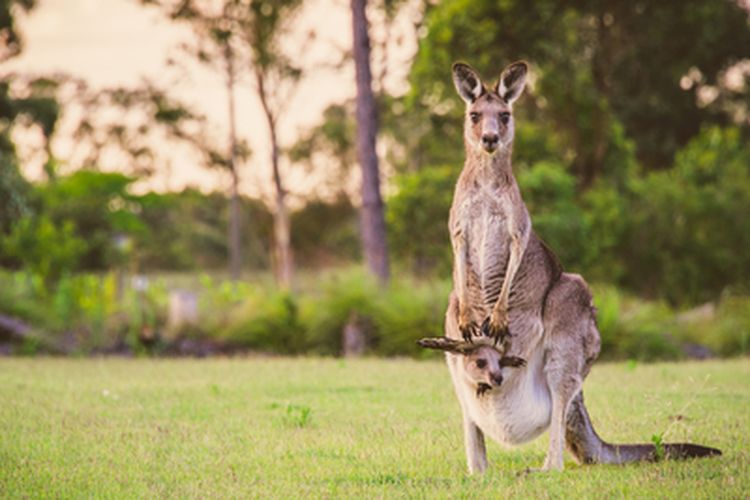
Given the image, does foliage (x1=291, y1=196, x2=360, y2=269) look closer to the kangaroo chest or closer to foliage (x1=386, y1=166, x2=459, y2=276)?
foliage (x1=386, y1=166, x2=459, y2=276)

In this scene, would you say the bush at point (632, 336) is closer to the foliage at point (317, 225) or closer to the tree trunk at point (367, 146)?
the tree trunk at point (367, 146)

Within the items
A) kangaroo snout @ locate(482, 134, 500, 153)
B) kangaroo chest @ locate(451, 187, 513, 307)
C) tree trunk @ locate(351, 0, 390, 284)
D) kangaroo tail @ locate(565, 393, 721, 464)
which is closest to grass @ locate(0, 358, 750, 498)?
kangaroo tail @ locate(565, 393, 721, 464)

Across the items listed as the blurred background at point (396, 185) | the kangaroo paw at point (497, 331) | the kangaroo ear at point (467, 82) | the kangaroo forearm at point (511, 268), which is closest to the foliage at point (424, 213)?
the blurred background at point (396, 185)

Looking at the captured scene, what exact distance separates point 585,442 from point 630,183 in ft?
65.9

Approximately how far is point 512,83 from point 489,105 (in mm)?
272

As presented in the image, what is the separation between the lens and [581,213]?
23.4 meters

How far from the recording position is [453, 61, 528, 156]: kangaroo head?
6.54 m

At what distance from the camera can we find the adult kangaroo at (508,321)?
634cm

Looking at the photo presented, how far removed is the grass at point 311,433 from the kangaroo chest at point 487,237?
1149 millimetres

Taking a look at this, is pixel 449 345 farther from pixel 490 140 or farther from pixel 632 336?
pixel 632 336

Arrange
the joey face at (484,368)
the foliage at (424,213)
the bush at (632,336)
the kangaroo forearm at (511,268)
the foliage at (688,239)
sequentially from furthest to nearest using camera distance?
1. the foliage at (688,239)
2. the foliage at (424,213)
3. the bush at (632,336)
4. the kangaroo forearm at (511,268)
5. the joey face at (484,368)

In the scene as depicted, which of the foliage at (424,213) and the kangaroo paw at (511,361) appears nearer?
the kangaroo paw at (511,361)

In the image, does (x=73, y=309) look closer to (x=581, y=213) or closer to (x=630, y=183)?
(x=581, y=213)

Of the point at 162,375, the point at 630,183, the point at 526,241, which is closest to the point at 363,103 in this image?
the point at 162,375
